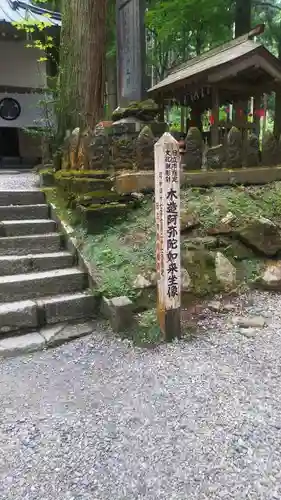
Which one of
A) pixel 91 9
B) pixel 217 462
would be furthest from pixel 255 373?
pixel 91 9

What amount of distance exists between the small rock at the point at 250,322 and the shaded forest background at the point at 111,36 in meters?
3.95

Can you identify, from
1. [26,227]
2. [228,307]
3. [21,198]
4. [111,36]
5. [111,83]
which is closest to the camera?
[228,307]

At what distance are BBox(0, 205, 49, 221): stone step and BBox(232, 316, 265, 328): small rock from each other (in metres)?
2.63

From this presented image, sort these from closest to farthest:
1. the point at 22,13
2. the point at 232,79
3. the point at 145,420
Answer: the point at 145,420 < the point at 232,79 < the point at 22,13

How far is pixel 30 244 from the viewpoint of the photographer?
4305 millimetres

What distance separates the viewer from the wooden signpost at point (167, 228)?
10.2ft

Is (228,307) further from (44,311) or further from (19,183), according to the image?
(19,183)

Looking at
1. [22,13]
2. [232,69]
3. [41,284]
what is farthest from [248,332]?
[22,13]

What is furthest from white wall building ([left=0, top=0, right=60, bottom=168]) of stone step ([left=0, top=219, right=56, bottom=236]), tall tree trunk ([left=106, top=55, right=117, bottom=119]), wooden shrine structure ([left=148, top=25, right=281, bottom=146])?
stone step ([left=0, top=219, right=56, bottom=236])

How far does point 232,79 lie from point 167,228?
18.5ft

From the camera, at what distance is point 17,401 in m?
2.61

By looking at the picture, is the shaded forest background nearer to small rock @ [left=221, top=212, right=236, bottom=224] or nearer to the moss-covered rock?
the moss-covered rock

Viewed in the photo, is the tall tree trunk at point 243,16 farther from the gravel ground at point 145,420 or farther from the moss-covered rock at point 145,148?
the gravel ground at point 145,420

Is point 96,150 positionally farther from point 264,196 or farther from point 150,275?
point 264,196
